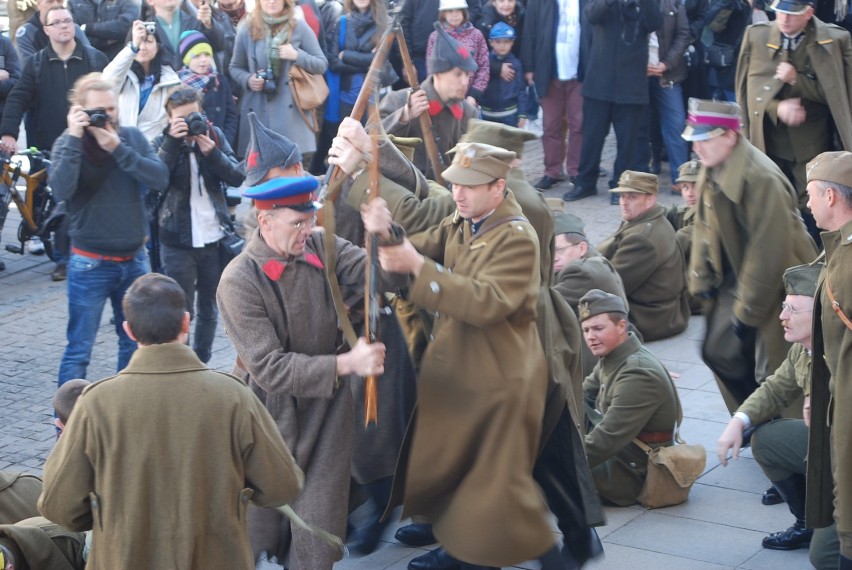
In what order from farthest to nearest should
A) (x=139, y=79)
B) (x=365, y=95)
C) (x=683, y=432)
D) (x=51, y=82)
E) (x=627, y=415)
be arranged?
(x=51, y=82) < (x=139, y=79) < (x=683, y=432) < (x=627, y=415) < (x=365, y=95)

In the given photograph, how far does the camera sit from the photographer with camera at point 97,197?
748 cm

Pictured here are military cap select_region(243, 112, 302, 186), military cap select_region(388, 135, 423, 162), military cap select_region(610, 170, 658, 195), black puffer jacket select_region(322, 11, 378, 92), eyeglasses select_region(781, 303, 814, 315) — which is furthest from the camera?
black puffer jacket select_region(322, 11, 378, 92)

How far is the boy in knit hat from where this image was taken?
398 inches

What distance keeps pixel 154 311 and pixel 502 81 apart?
8.61 m

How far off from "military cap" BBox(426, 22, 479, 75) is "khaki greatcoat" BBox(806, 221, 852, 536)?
2.97m

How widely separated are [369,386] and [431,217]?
1249 mm

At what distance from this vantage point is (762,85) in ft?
29.9

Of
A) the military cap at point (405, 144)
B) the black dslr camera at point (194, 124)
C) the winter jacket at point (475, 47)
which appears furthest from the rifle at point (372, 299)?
the winter jacket at point (475, 47)

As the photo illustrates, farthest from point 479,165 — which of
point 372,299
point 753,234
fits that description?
point 753,234

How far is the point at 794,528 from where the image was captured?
244 inches

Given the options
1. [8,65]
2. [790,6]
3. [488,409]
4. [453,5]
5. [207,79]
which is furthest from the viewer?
[453,5]

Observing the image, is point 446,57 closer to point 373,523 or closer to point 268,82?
point 373,523

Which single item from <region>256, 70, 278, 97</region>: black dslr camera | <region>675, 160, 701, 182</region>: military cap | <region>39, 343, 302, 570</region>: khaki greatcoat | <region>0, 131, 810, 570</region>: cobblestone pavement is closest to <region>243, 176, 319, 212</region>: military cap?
<region>39, 343, 302, 570</region>: khaki greatcoat

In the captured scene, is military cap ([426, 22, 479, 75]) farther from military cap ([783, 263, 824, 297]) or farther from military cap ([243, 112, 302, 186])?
military cap ([783, 263, 824, 297])
